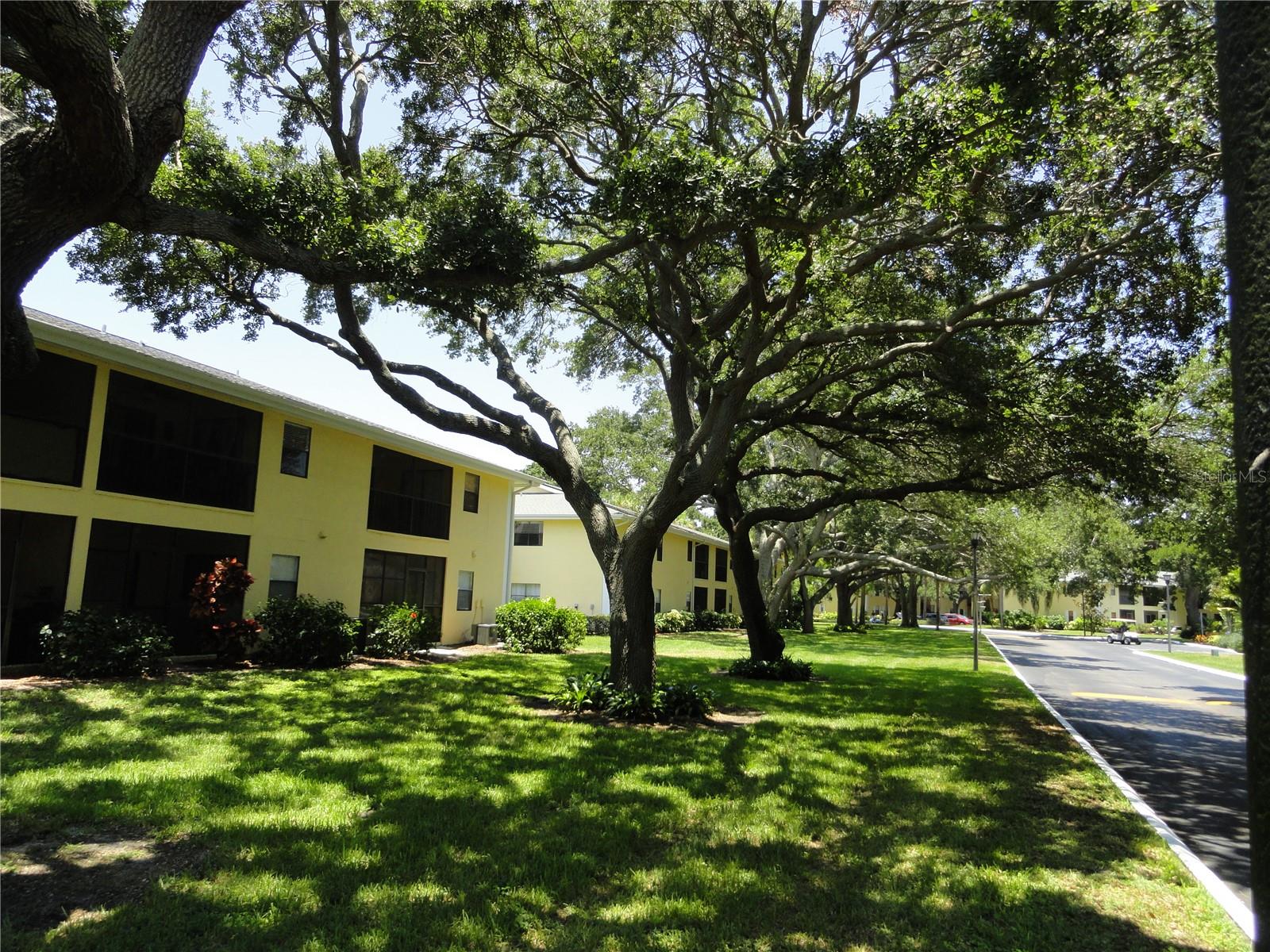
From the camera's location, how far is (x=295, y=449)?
17438 mm

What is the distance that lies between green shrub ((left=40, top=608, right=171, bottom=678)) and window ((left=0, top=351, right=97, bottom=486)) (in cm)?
236

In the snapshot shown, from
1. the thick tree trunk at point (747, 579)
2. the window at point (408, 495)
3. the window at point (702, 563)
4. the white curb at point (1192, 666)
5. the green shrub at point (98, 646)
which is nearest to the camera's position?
the green shrub at point (98, 646)

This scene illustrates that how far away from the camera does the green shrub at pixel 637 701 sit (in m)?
10.8

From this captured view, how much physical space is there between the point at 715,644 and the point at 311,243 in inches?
887

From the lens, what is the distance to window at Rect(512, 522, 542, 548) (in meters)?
32.4

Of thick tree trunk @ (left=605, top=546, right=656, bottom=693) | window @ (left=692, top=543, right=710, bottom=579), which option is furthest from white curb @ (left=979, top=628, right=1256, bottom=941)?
window @ (left=692, top=543, right=710, bottom=579)

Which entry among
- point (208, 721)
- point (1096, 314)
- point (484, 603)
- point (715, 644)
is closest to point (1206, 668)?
point (715, 644)

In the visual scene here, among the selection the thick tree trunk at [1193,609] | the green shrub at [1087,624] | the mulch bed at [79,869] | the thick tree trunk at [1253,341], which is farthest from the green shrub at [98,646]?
the green shrub at [1087,624]

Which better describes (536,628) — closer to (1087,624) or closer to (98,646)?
(98,646)

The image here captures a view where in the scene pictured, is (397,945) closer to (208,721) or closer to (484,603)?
(208,721)

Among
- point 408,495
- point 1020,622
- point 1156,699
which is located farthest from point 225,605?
point 1020,622

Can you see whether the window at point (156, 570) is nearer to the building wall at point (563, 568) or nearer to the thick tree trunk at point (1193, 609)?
the building wall at point (563, 568)

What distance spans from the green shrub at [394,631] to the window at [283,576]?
1.79 m

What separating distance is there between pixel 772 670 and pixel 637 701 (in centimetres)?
724
